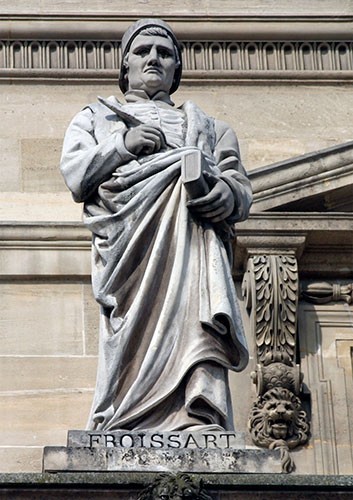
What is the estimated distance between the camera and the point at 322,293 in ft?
51.5

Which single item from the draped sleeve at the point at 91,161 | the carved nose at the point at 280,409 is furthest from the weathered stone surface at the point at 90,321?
the draped sleeve at the point at 91,161

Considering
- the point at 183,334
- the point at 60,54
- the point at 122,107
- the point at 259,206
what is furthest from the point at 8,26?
the point at 183,334

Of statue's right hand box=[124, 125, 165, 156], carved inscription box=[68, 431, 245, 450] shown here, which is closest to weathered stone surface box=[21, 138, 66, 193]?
statue's right hand box=[124, 125, 165, 156]

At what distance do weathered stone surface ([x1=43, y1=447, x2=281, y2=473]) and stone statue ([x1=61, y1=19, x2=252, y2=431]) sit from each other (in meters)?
0.30

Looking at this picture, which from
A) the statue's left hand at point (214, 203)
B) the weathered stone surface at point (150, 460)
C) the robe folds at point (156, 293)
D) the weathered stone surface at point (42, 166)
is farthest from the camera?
the weathered stone surface at point (42, 166)

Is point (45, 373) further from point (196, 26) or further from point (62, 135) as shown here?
point (196, 26)

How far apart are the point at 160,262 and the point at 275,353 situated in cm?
329

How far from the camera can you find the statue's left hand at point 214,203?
39.8 ft

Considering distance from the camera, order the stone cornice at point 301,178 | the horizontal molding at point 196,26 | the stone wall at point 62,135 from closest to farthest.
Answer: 1. the stone wall at point 62,135
2. the stone cornice at point 301,178
3. the horizontal molding at point 196,26

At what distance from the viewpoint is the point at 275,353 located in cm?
1521

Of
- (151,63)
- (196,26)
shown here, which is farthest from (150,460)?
(196,26)

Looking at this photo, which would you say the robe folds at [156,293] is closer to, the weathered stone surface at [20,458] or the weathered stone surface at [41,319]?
the weathered stone surface at [20,458]

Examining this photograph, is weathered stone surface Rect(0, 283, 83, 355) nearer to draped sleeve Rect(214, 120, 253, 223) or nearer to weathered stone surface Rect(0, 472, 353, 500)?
draped sleeve Rect(214, 120, 253, 223)

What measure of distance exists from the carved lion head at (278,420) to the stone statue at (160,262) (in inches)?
109
